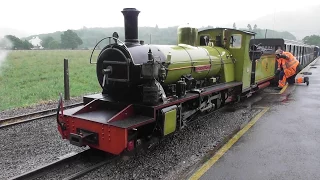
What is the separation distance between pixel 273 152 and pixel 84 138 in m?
3.75

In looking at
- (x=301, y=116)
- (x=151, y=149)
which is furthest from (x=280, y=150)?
(x=301, y=116)

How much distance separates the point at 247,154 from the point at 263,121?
2549 millimetres

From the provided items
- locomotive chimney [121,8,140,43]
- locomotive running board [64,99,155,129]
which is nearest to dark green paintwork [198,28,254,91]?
locomotive chimney [121,8,140,43]

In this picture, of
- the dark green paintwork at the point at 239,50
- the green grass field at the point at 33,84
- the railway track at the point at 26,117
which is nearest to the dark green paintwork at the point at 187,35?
the dark green paintwork at the point at 239,50

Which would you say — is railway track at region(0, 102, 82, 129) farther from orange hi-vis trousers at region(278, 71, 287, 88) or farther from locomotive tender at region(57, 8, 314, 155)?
orange hi-vis trousers at region(278, 71, 287, 88)

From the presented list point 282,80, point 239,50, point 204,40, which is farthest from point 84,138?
point 282,80

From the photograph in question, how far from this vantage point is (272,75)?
1358 centimetres

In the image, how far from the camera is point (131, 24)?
5438 millimetres

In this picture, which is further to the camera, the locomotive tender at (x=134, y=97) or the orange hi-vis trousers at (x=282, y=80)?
the orange hi-vis trousers at (x=282, y=80)

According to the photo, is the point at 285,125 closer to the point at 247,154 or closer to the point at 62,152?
the point at 247,154

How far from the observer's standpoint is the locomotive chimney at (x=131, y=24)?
533cm

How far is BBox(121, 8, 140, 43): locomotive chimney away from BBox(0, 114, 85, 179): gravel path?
101 inches

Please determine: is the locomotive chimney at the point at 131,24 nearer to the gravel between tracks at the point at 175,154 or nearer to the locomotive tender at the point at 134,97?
the locomotive tender at the point at 134,97

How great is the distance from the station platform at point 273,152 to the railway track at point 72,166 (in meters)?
1.82
